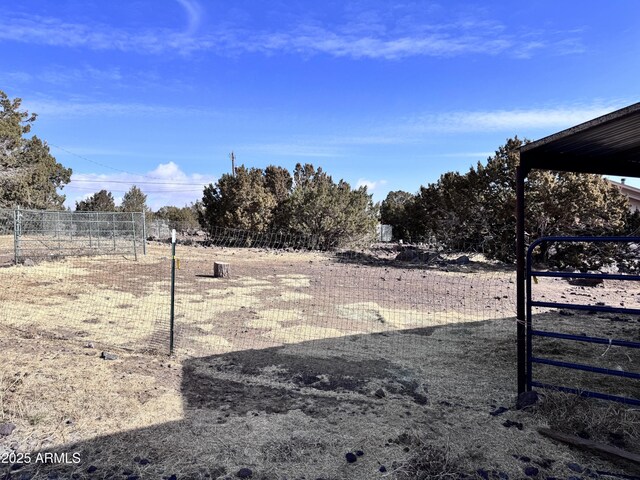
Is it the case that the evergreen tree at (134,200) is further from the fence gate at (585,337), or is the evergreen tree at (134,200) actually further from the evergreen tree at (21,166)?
→ the fence gate at (585,337)

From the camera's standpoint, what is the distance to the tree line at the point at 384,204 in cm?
1758

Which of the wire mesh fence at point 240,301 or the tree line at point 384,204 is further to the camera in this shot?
the tree line at point 384,204

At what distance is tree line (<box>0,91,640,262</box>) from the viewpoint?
1758cm

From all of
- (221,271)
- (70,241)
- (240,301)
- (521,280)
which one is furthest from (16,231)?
(521,280)

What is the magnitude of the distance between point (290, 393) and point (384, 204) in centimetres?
4145

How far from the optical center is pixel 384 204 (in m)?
45.1

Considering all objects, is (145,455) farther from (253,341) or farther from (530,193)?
(530,193)

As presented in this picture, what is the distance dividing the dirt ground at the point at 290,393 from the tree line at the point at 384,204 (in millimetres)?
2704

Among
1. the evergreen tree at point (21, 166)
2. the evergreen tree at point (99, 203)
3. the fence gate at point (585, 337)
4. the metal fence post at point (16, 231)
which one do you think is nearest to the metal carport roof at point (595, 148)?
the fence gate at point (585, 337)

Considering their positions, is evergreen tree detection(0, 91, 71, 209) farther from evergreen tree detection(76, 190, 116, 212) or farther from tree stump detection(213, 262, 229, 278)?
tree stump detection(213, 262, 229, 278)

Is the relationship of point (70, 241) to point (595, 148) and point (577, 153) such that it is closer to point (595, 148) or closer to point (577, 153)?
point (577, 153)

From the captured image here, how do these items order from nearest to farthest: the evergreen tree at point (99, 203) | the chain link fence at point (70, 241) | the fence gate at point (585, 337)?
1. the fence gate at point (585, 337)
2. the chain link fence at point (70, 241)
3. the evergreen tree at point (99, 203)

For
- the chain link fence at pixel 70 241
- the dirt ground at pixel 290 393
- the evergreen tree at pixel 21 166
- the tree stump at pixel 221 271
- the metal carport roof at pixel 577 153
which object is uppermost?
the evergreen tree at pixel 21 166

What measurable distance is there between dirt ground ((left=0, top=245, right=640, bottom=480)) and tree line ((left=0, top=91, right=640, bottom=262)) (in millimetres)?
2704
